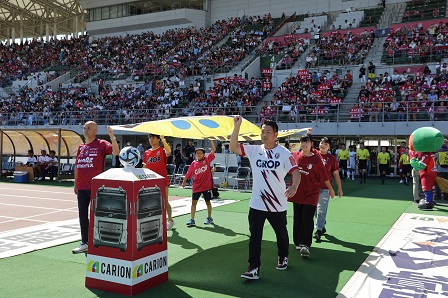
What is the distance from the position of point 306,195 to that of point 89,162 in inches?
138

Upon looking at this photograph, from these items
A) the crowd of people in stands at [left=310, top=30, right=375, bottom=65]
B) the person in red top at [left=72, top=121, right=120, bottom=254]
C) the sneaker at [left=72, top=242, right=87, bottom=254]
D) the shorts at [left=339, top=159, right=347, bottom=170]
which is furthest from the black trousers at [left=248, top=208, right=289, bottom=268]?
→ the crowd of people in stands at [left=310, top=30, right=375, bottom=65]

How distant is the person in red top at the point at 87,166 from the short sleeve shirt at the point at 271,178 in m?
2.50

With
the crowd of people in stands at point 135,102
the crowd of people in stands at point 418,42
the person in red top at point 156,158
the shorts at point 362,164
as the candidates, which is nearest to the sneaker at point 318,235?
the person in red top at point 156,158

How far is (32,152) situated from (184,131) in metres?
15.9

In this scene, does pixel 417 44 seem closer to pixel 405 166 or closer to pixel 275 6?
pixel 405 166

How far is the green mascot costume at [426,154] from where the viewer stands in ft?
37.1

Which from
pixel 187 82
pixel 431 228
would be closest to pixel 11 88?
pixel 187 82

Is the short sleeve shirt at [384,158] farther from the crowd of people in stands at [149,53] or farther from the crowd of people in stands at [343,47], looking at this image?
the crowd of people in stands at [149,53]

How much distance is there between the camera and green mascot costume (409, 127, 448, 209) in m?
11.3

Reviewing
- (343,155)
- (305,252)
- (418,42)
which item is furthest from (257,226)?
(418,42)

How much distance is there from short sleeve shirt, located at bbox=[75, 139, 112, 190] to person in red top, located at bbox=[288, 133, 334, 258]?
311 centimetres

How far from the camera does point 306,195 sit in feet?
21.6

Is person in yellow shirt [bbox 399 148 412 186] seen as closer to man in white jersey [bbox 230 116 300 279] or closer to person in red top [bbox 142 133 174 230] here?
person in red top [bbox 142 133 174 230]

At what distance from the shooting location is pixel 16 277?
5480 mm
